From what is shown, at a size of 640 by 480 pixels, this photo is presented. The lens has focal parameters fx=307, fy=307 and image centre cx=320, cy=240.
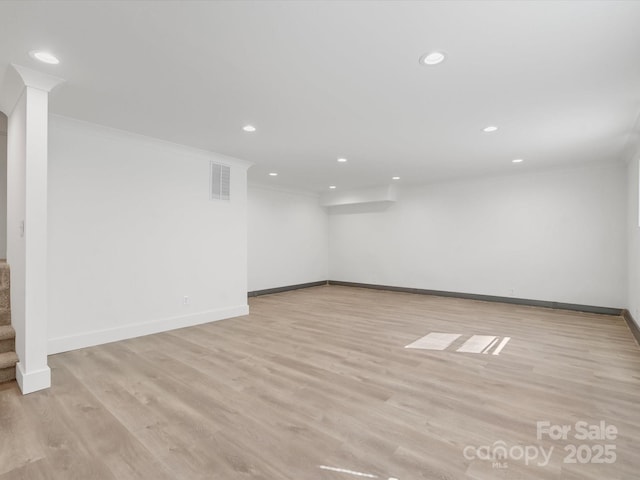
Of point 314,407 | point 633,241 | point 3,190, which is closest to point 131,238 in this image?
point 3,190

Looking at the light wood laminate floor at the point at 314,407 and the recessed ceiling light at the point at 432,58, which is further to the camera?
the recessed ceiling light at the point at 432,58

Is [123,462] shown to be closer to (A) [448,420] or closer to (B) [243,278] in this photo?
(A) [448,420]

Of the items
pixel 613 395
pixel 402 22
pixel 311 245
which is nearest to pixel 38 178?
pixel 402 22

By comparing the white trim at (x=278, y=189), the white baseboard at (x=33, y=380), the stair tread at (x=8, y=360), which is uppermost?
the white trim at (x=278, y=189)

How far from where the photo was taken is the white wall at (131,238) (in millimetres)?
3492

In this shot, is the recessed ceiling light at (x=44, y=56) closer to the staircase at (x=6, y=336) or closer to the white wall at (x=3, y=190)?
the staircase at (x=6, y=336)

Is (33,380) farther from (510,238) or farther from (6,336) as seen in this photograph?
(510,238)

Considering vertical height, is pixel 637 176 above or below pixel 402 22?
below

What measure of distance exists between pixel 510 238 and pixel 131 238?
679cm

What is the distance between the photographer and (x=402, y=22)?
1.90 meters

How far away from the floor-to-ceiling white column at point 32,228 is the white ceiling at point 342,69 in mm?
290

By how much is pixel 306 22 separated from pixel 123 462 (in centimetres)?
281

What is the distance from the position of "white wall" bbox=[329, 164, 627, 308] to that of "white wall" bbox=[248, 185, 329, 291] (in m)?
1.28

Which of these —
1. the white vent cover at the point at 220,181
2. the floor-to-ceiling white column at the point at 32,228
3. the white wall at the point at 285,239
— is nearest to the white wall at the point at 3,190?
the floor-to-ceiling white column at the point at 32,228
